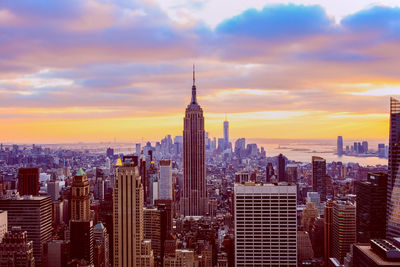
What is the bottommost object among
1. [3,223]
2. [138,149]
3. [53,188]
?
[3,223]

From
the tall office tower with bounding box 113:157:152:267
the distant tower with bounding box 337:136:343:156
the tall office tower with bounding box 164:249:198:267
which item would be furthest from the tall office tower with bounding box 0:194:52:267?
the distant tower with bounding box 337:136:343:156

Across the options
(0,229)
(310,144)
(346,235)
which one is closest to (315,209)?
(346,235)

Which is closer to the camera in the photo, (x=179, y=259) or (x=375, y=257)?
(x=375, y=257)

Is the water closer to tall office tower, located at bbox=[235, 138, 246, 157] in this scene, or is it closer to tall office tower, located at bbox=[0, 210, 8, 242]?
tall office tower, located at bbox=[235, 138, 246, 157]

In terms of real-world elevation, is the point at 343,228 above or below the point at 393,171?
below

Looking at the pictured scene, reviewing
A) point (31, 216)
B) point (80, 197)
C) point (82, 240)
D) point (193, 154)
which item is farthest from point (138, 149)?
point (193, 154)

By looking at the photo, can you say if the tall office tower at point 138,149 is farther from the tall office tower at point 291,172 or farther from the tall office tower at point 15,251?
the tall office tower at point 15,251

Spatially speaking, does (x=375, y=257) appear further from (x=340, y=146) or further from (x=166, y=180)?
(x=166, y=180)

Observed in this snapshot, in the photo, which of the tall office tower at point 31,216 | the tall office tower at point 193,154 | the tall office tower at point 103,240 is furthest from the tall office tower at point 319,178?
the tall office tower at point 31,216
